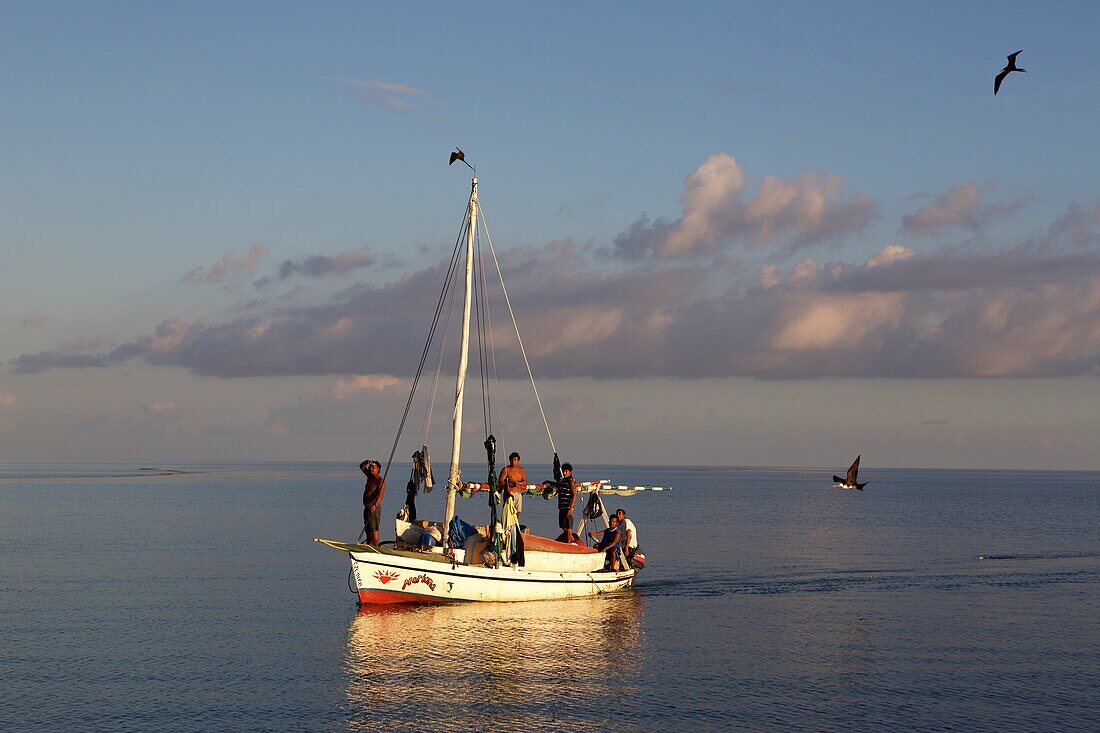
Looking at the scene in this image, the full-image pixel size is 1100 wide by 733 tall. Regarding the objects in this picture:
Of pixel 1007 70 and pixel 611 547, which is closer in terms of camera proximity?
pixel 1007 70

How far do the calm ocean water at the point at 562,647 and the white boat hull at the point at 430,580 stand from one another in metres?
0.54

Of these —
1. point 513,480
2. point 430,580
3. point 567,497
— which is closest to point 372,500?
point 430,580

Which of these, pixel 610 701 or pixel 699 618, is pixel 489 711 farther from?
pixel 699 618

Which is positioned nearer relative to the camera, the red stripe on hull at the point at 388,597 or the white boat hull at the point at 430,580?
the white boat hull at the point at 430,580

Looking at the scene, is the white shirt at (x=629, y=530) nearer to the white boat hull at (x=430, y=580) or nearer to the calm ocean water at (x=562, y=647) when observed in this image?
the calm ocean water at (x=562, y=647)

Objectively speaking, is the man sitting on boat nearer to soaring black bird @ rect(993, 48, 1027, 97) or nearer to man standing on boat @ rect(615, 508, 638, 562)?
man standing on boat @ rect(615, 508, 638, 562)

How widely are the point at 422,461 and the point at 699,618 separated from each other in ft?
38.0

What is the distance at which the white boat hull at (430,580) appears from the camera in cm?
3825

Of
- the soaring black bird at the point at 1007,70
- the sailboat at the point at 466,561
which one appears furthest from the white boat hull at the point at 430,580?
the soaring black bird at the point at 1007,70

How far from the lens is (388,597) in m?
38.8

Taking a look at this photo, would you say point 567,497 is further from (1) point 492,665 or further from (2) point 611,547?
(1) point 492,665

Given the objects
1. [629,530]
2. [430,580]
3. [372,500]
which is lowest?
[430,580]

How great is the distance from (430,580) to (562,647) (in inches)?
285

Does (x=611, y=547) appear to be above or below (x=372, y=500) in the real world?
below
